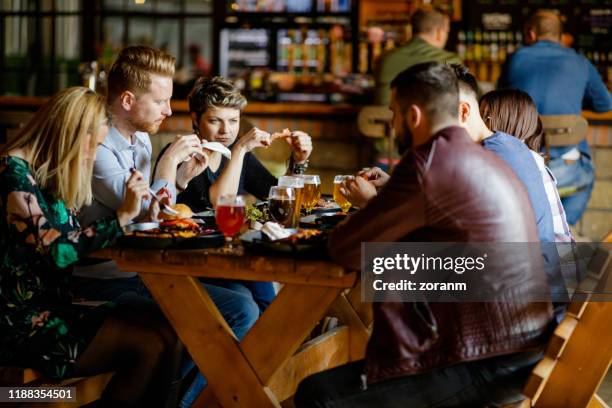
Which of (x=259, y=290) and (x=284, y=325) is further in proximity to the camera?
(x=259, y=290)

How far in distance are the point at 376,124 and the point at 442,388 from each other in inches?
152

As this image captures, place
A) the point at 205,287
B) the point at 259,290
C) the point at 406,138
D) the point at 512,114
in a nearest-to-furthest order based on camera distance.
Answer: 1. the point at 406,138
2. the point at 205,287
3. the point at 512,114
4. the point at 259,290

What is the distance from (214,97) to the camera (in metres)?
3.54

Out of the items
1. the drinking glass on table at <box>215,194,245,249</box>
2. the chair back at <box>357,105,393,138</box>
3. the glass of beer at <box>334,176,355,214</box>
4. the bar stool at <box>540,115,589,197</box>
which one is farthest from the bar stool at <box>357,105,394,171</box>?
the drinking glass on table at <box>215,194,245,249</box>

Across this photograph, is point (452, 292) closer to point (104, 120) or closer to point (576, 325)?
point (576, 325)

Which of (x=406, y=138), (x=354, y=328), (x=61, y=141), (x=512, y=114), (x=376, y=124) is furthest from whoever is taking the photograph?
(x=376, y=124)

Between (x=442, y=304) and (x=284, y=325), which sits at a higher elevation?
(x=442, y=304)

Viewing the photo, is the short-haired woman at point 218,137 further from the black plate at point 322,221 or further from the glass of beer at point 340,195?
the black plate at point 322,221

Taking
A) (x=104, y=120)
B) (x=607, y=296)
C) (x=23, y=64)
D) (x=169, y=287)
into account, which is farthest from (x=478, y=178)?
(x=23, y=64)

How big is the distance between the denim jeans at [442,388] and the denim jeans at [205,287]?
806 millimetres

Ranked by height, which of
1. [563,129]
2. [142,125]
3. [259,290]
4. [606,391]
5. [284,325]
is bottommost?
[606,391]

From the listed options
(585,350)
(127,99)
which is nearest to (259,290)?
(127,99)

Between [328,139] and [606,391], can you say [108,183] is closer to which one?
[606,391]

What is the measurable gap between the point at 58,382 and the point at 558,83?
4.05m
